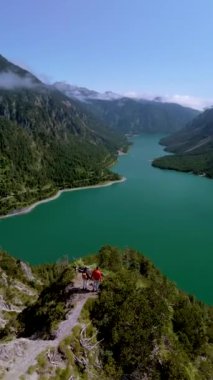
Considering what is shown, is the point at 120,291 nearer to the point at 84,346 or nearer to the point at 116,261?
the point at 84,346

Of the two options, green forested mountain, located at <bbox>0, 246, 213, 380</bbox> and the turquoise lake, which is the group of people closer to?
green forested mountain, located at <bbox>0, 246, 213, 380</bbox>

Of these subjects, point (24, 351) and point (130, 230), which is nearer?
point (24, 351)

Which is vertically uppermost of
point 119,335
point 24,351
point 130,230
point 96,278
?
point 96,278

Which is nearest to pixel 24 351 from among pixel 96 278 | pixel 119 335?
pixel 119 335

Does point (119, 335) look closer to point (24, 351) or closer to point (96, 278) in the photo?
point (96, 278)

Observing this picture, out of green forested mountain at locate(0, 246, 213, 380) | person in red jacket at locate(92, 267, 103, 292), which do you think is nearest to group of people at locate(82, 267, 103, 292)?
person in red jacket at locate(92, 267, 103, 292)

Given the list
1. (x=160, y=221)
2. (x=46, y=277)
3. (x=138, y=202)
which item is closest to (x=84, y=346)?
(x=46, y=277)
